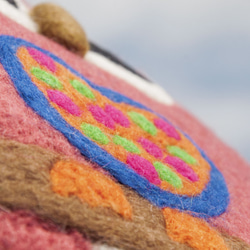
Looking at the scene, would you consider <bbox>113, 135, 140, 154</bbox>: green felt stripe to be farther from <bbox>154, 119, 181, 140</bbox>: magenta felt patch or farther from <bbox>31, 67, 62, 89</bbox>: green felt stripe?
<bbox>154, 119, 181, 140</bbox>: magenta felt patch

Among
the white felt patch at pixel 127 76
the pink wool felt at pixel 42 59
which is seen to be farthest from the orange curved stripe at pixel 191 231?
the white felt patch at pixel 127 76

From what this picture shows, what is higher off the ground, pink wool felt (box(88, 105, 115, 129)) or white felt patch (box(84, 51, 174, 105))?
white felt patch (box(84, 51, 174, 105))

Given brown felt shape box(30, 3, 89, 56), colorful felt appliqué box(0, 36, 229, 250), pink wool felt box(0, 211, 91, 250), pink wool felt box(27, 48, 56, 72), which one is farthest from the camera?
brown felt shape box(30, 3, 89, 56)

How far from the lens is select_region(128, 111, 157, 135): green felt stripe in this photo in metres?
2.34

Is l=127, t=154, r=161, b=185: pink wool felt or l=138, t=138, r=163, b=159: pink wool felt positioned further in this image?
l=138, t=138, r=163, b=159: pink wool felt

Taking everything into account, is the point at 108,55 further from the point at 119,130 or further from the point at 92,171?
the point at 92,171

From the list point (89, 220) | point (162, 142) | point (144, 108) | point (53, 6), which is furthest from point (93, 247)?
point (53, 6)

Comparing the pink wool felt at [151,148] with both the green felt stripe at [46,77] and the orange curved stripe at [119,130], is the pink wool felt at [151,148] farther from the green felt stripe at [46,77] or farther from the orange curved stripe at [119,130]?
the green felt stripe at [46,77]

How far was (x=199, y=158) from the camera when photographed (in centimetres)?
252

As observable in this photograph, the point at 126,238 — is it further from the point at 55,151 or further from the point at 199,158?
the point at 199,158

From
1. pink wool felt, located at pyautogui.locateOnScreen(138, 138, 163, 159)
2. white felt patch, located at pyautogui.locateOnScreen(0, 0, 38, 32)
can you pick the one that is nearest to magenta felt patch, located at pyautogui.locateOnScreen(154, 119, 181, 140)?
pink wool felt, located at pyautogui.locateOnScreen(138, 138, 163, 159)

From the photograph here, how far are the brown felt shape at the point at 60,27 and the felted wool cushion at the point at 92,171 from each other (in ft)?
0.87

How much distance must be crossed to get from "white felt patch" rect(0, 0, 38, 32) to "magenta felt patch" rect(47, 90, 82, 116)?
3.93ft

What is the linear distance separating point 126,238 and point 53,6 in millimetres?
2330
